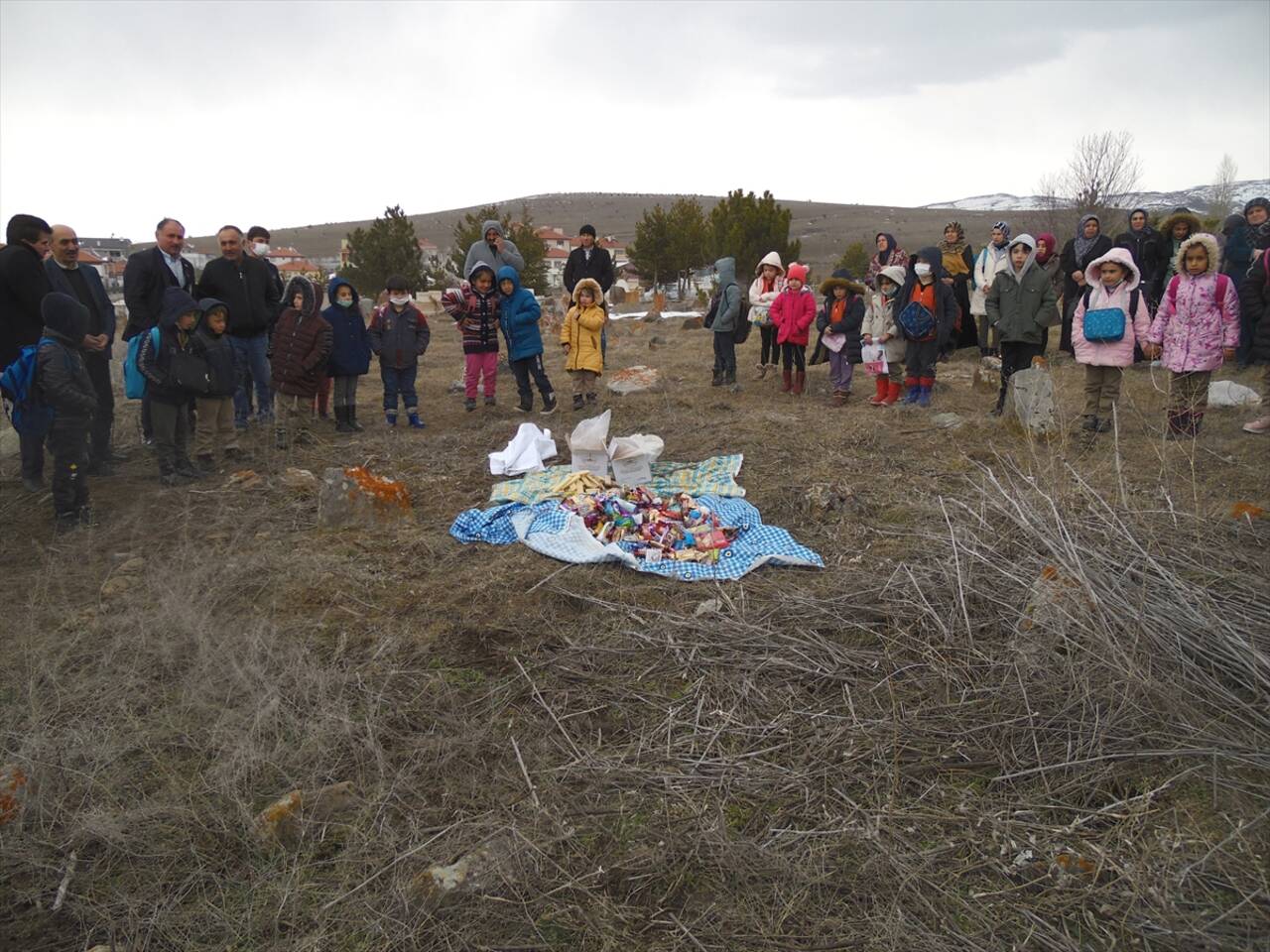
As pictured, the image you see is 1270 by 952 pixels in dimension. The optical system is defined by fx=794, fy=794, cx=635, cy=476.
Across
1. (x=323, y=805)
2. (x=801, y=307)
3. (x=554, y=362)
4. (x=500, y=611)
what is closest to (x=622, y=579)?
(x=500, y=611)

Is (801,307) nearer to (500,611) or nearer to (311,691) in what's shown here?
(500,611)

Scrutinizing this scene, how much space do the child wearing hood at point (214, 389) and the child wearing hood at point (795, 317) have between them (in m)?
5.25

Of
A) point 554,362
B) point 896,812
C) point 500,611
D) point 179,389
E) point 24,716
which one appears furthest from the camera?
point 554,362

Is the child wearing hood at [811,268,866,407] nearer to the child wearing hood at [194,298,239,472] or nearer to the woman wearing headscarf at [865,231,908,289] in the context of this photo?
the woman wearing headscarf at [865,231,908,289]

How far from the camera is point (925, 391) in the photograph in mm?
7660

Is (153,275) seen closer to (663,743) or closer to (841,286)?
(663,743)

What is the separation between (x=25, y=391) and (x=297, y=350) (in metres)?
2.16

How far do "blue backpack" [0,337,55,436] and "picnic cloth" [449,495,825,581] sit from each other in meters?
2.70

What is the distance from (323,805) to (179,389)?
13.3ft

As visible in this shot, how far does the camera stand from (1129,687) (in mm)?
2580

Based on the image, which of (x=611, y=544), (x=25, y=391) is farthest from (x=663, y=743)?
(x=25, y=391)

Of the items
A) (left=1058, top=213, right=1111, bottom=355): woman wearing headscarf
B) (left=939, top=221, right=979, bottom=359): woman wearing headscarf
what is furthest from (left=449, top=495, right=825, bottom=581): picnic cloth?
(left=939, top=221, right=979, bottom=359): woman wearing headscarf

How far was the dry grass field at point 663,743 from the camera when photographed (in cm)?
211

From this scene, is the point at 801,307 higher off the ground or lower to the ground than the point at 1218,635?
higher
